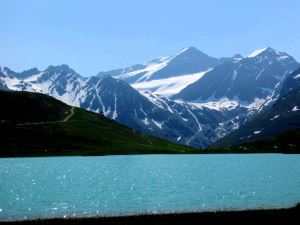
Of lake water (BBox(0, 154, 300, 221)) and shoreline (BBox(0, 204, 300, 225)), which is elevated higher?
shoreline (BBox(0, 204, 300, 225))

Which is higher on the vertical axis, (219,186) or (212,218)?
(212,218)

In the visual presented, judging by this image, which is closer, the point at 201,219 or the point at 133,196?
the point at 201,219

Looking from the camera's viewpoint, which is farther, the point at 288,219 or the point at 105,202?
the point at 105,202

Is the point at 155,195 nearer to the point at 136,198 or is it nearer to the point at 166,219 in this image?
the point at 136,198

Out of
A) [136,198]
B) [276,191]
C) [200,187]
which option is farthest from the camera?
[200,187]

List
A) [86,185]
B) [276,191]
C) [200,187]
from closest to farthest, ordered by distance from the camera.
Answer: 1. [276,191]
2. [200,187]
3. [86,185]

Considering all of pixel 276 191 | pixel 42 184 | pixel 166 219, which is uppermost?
pixel 166 219

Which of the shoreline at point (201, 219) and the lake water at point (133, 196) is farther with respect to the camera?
the lake water at point (133, 196)

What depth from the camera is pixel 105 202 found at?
80.1 metres

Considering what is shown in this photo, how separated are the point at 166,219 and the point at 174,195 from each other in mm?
32084

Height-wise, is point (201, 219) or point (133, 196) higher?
point (201, 219)

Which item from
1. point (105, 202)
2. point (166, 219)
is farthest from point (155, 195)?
point (166, 219)

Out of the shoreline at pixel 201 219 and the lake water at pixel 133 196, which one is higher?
the shoreline at pixel 201 219

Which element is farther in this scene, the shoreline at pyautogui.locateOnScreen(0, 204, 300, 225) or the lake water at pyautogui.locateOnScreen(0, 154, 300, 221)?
the lake water at pyautogui.locateOnScreen(0, 154, 300, 221)
